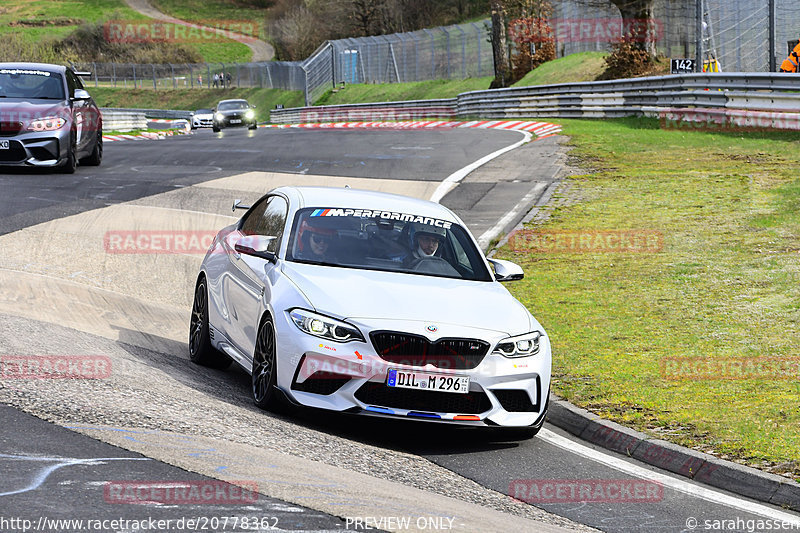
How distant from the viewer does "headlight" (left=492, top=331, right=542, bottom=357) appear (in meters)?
7.07

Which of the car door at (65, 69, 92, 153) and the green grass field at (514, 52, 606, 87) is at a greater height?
the car door at (65, 69, 92, 153)

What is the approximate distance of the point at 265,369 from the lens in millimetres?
7320

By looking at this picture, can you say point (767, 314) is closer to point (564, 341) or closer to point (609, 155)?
point (564, 341)

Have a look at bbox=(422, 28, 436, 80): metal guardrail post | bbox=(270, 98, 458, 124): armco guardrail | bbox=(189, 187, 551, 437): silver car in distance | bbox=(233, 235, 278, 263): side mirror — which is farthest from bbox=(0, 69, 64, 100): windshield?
bbox=(422, 28, 436, 80): metal guardrail post

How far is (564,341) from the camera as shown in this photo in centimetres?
992

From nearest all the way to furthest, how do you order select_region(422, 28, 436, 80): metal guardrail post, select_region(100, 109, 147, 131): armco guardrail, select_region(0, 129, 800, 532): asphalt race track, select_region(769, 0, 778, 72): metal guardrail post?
select_region(0, 129, 800, 532): asphalt race track
select_region(769, 0, 778, 72): metal guardrail post
select_region(100, 109, 147, 131): armco guardrail
select_region(422, 28, 436, 80): metal guardrail post

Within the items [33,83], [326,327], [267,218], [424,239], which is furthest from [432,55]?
[326,327]

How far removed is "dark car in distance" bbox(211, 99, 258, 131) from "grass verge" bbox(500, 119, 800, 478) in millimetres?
32430

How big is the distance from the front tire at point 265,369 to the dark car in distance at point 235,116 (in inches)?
1762

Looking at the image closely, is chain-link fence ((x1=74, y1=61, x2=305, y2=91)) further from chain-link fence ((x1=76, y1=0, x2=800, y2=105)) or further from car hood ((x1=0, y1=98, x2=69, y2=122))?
car hood ((x1=0, y1=98, x2=69, y2=122))

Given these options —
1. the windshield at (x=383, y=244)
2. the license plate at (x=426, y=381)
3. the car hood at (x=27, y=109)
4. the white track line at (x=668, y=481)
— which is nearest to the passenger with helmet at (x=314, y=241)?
the windshield at (x=383, y=244)

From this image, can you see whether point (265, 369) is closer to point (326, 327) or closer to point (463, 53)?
point (326, 327)

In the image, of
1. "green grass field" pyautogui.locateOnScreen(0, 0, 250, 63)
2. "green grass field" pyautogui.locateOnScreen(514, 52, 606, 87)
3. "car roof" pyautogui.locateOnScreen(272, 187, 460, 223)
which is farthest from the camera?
"green grass field" pyautogui.locateOnScreen(0, 0, 250, 63)

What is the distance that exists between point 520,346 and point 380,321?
0.97 m
